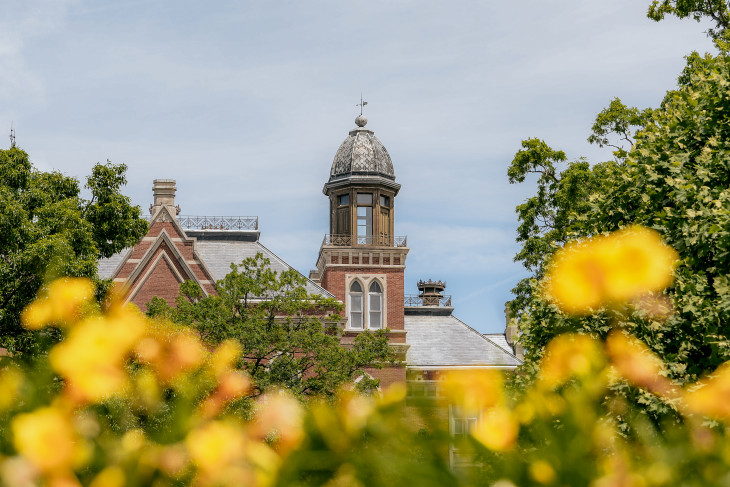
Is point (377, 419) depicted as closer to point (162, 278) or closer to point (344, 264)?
point (162, 278)

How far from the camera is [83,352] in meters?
2.56

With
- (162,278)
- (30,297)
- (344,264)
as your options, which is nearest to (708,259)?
(30,297)

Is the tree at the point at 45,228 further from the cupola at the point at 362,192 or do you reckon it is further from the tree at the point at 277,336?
the cupola at the point at 362,192

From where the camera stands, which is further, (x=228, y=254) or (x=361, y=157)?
(x=361, y=157)

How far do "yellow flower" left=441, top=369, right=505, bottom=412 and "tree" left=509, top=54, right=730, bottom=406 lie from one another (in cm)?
1103

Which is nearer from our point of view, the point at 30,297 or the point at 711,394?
the point at 711,394

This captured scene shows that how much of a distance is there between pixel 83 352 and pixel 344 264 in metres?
44.8

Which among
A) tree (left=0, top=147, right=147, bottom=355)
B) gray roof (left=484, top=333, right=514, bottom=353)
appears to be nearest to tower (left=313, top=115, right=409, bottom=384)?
gray roof (left=484, top=333, right=514, bottom=353)

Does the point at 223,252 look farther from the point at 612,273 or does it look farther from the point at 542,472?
the point at 542,472

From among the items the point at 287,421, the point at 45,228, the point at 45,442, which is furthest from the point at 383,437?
the point at 45,228

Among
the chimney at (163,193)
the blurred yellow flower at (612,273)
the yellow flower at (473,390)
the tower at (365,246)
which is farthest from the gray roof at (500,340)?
the blurred yellow flower at (612,273)

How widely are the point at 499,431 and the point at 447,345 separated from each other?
1948 inches

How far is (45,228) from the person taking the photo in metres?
23.6

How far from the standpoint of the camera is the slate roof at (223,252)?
42.9 meters
